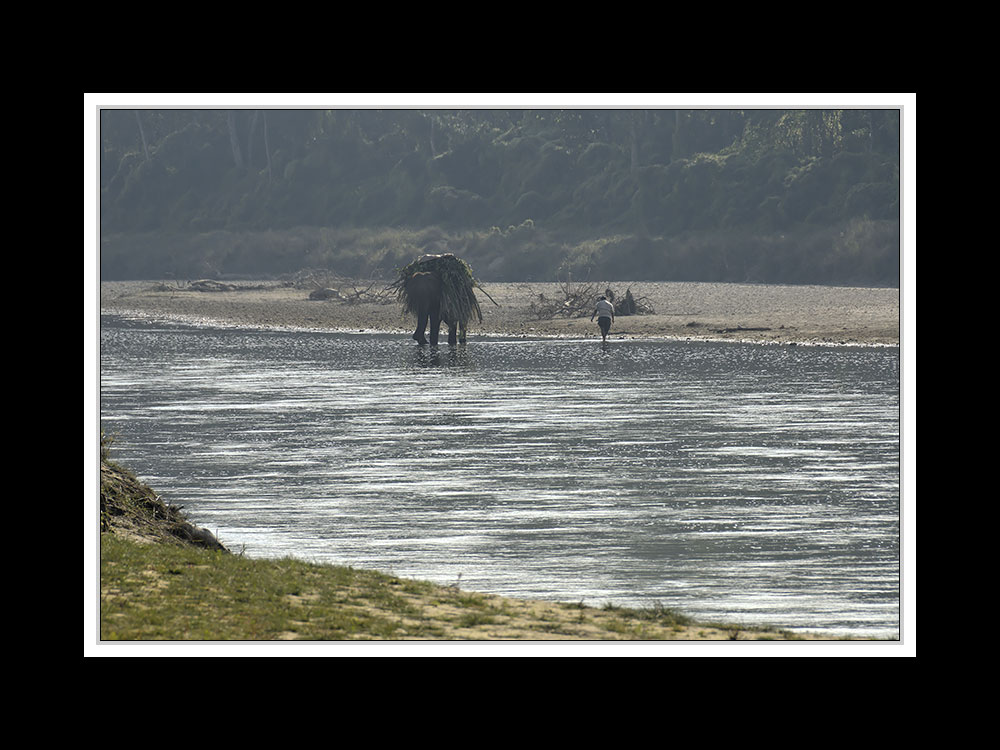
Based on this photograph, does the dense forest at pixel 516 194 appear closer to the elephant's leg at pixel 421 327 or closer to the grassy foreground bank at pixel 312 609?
the elephant's leg at pixel 421 327

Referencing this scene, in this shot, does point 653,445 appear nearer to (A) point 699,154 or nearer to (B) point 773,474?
(B) point 773,474

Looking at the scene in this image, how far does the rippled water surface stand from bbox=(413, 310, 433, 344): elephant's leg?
3.14m

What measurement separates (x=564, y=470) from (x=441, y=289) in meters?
19.7

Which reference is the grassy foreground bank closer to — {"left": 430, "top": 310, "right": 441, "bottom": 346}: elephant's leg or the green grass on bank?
the green grass on bank

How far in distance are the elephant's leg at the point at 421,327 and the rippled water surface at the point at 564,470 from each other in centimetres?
314

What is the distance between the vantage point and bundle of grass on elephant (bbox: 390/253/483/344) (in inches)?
1487

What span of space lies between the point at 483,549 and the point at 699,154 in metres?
57.0

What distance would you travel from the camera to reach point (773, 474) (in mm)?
18266

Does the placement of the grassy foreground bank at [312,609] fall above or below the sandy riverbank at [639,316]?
below

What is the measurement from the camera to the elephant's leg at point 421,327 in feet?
126

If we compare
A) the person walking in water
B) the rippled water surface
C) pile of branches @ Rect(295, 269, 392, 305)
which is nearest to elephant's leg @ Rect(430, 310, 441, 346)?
the rippled water surface

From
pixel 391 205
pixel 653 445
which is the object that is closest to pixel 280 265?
pixel 391 205

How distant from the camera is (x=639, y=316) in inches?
1785

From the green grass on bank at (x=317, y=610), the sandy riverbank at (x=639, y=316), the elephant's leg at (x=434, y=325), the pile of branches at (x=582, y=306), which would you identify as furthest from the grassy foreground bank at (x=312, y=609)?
the pile of branches at (x=582, y=306)
